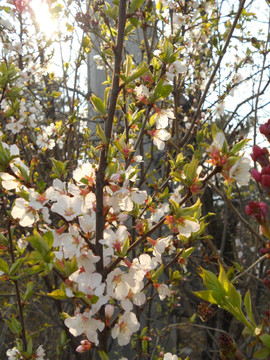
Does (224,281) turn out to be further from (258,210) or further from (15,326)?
(15,326)

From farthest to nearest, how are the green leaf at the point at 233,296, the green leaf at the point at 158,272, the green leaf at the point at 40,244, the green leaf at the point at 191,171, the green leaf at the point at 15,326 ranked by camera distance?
1. the green leaf at the point at 15,326
2. the green leaf at the point at 158,272
3. the green leaf at the point at 191,171
4. the green leaf at the point at 40,244
5. the green leaf at the point at 233,296

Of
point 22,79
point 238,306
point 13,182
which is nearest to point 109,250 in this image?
point 13,182

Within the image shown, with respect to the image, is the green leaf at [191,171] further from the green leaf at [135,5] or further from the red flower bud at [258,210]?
the green leaf at [135,5]

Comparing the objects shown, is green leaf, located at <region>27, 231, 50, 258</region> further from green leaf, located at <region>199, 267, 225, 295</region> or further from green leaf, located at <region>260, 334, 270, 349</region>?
green leaf, located at <region>260, 334, 270, 349</region>

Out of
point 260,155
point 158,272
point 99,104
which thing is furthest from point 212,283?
point 99,104

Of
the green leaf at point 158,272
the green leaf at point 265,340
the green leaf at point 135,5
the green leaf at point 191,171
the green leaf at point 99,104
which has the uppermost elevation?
the green leaf at point 135,5

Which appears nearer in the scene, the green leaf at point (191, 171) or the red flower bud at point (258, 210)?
the red flower bud at point (258, 210)

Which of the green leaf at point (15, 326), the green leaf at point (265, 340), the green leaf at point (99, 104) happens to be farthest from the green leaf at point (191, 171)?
the green leaf at point (15, 326)

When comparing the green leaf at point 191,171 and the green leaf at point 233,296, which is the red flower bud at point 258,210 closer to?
the green leaf at point 233,296

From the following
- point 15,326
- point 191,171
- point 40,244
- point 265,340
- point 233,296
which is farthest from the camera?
point 15,326

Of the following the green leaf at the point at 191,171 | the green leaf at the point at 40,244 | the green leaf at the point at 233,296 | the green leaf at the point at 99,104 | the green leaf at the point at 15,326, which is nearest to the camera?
the green leaf at the point at 233,296

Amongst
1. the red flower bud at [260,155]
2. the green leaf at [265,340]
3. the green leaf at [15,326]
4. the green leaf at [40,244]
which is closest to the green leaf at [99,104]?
the green leaf at [40,244]

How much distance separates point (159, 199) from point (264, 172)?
123 cm

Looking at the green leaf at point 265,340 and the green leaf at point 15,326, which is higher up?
the green leaf at point 265,340
